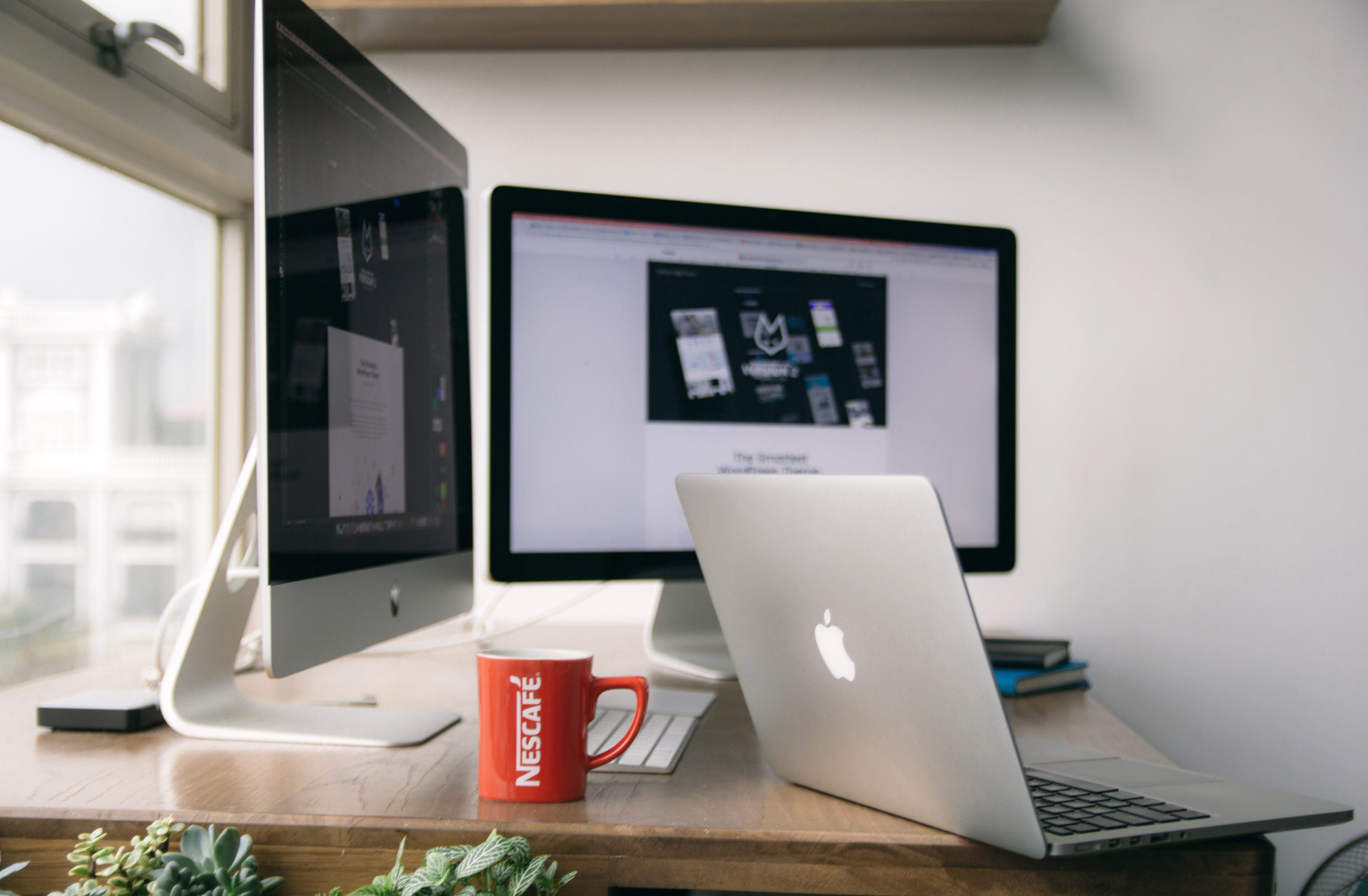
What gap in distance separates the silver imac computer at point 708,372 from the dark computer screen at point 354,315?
64 mm

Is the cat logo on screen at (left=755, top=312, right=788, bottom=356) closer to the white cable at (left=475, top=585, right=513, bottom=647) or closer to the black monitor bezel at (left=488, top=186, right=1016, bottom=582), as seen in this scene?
the black monitor bezel at (left=488, top=186, right=1016, bottom=582)

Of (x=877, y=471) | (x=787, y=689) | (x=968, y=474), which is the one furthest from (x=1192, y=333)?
(x=787, y=689)

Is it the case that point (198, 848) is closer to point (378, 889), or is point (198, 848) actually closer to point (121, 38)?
point (378, 889)

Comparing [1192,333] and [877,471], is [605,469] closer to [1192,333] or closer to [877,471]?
[877,471]

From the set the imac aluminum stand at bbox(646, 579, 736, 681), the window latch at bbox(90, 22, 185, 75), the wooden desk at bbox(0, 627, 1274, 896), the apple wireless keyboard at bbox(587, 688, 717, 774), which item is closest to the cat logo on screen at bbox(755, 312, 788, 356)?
the imac aluminum stand at bbox(646, 579, 736, 681)

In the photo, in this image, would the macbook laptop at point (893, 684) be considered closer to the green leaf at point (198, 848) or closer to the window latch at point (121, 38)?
the green leaf at point (198, 848)

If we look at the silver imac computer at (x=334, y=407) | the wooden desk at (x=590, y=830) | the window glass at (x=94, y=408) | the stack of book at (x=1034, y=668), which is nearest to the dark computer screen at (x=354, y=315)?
the silver imac computer at (x=334, y=407)

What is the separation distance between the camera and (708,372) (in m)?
0.97

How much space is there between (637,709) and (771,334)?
532mm

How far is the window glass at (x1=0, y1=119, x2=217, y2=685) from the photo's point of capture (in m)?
0.98

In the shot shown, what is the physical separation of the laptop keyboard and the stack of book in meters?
0.32

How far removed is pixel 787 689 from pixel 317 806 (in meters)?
0.30

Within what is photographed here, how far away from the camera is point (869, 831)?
1.65ft

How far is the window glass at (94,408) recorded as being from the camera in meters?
0.98
